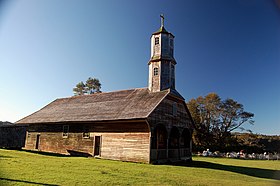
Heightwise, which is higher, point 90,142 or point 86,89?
point 86,89

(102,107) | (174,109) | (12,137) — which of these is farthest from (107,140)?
(12,137)

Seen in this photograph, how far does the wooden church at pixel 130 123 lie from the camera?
17.9 metres

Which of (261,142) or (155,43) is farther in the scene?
(261,142)

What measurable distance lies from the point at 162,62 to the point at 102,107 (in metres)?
7.24

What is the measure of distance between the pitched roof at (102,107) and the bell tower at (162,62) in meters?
1.18

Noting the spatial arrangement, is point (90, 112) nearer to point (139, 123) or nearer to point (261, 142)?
point (139, 123)

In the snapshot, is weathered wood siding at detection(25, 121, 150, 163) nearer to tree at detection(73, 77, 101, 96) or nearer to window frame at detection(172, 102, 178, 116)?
window frame at detection(172, 102, 178, 116)

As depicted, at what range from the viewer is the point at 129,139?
18.0 meters

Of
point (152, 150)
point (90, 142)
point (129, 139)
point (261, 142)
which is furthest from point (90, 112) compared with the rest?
point (261, 142)

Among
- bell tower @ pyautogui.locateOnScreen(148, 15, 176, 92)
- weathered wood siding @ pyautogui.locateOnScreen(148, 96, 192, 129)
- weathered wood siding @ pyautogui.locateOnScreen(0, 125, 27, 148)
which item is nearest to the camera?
weathered wood siding @ pyautogui.locateOnScreen(148, 96, 192, 129)

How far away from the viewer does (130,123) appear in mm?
18203

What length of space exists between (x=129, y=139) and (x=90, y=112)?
6.05 metres

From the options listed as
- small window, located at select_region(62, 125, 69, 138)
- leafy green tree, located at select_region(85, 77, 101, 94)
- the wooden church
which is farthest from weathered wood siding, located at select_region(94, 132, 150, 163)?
leafy green tree, located at select_region(85, 77, 101, 94)

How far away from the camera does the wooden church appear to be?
1786cm
